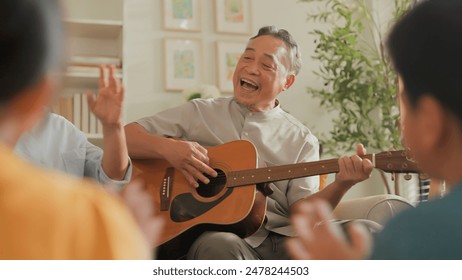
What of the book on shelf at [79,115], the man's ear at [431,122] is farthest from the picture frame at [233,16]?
the man's ear at [431,122]

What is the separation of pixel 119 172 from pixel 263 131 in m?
0.71

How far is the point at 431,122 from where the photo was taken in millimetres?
636

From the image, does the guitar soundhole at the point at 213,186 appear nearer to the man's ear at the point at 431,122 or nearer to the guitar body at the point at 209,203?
the guitar body at the point at 209,203

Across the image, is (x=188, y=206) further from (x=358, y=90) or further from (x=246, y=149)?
(x=358, y=90)

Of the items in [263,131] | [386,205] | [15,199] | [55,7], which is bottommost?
[386,205]

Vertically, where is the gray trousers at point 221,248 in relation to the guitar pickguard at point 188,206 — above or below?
below

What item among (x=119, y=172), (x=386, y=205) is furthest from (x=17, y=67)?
(x=386, y=205)

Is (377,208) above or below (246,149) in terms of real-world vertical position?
below

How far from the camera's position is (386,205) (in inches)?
64.4

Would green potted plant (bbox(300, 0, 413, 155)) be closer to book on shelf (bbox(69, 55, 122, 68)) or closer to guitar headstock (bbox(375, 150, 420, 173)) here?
book on shelf (bbox(69, 55, 122, 68))

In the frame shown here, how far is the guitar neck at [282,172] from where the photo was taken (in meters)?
1.54

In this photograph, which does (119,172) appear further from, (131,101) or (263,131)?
(131,101)

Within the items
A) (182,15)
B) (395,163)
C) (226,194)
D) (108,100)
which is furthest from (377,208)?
(182,15)

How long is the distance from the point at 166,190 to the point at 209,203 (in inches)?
5.1
